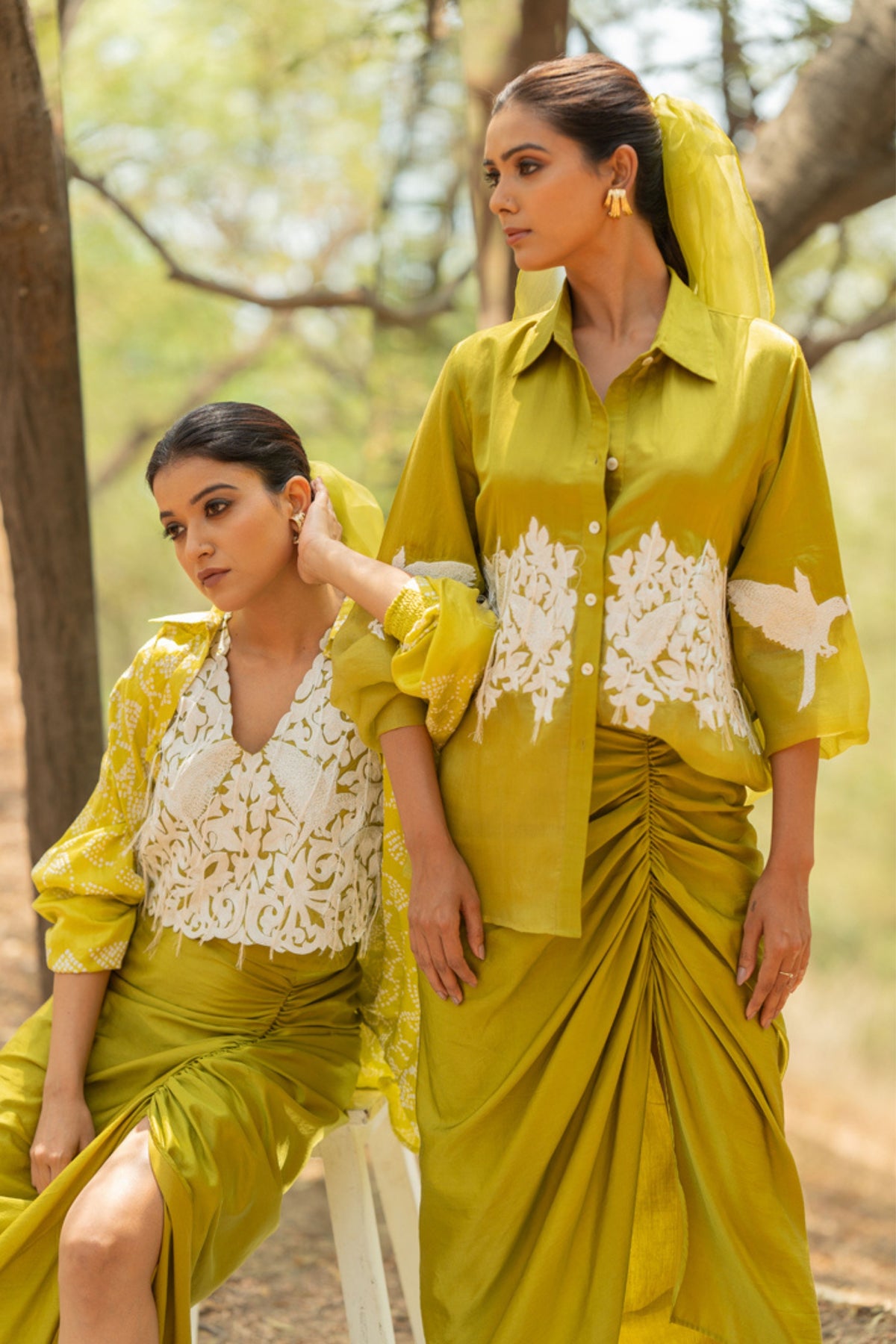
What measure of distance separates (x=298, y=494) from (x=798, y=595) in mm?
769

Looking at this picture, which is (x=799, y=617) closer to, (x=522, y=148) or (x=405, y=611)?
(x=405, y=611)

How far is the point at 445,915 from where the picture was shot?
1.83m

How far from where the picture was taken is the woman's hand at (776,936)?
1.80 meters

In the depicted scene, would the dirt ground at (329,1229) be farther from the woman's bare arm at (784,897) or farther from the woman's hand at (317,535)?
the woman's hand at (317,535)

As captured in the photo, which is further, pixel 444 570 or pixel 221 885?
pixel 221 885

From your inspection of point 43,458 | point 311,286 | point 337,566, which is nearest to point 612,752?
point 337,566

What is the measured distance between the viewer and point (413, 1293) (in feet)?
7.89

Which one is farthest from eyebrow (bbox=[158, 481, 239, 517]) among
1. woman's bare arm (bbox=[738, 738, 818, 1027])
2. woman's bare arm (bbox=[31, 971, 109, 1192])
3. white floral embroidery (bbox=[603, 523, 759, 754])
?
woman's bare arm (bbox=[738, 738, 818, 1027])

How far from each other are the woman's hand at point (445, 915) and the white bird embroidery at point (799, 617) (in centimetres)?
52

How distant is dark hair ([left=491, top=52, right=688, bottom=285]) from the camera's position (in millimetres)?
1781

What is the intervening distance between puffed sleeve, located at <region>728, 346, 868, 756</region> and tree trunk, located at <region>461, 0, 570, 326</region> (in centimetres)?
178

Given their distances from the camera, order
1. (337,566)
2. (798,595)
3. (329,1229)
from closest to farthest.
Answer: (798,595), (337,566), (329,1229)

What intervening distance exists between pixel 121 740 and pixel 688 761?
90cm

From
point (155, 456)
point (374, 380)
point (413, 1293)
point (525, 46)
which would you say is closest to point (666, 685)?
point (155, 456)
